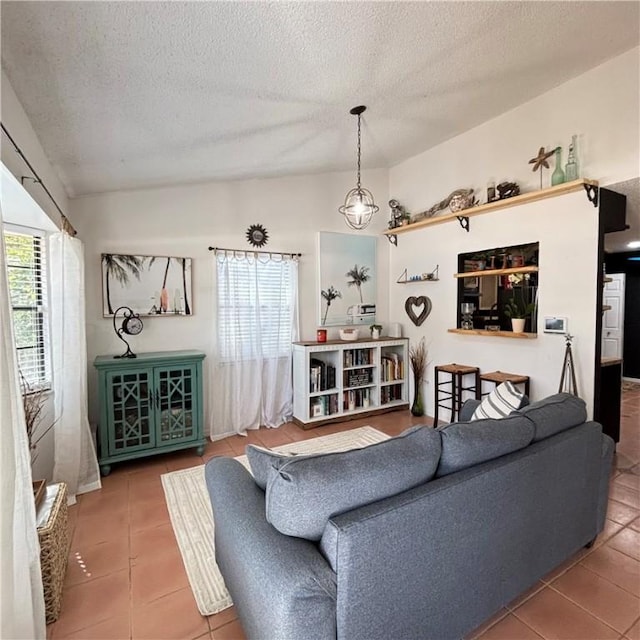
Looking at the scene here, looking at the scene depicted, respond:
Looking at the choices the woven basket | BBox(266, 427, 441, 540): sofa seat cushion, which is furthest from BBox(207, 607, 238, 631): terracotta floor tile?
BBox(266, 427, 441, 540): sofa seat cushion

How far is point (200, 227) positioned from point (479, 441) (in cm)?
331

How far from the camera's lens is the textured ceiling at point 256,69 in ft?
5.15

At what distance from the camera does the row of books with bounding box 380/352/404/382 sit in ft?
15.0

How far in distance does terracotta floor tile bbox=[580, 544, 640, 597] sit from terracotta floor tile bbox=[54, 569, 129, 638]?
2.31 m

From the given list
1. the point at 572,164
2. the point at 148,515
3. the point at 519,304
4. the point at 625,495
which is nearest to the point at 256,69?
the point at 572,164

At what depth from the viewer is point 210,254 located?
12.5 ft

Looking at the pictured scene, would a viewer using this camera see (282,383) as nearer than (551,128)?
No

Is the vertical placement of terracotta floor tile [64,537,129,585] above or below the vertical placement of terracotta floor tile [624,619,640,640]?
below

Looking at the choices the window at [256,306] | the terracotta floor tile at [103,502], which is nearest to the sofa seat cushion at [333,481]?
the terracotta floor tile at [103,502]

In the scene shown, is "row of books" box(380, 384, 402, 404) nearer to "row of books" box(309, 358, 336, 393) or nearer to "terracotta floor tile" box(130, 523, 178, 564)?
"row of books" box(309, 358, 336, 393)

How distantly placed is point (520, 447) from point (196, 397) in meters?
2.68

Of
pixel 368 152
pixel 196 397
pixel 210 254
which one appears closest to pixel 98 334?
pixel 196 397

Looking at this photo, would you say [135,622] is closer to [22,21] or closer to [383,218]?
[22,21]

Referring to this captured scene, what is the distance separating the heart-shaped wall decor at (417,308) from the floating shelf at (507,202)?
2.89 feet
